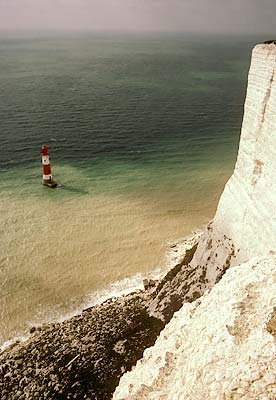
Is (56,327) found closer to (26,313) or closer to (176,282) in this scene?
(26,313)

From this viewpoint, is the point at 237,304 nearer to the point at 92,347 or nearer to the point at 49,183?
the point at 92,347

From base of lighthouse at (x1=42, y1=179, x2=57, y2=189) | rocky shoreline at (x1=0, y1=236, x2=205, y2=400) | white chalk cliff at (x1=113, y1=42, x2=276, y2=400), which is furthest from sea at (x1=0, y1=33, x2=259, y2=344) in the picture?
white chalk cliff at (x1=113, y1=42, x2=276, y2=400)

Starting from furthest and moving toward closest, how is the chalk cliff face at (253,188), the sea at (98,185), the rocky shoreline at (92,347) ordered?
the sea at (98,185), the rocky shoreline at (92,347), the chalk cliff face at (253,188)

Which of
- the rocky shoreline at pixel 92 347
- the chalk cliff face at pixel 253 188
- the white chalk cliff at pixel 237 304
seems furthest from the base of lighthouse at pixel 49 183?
the chalk cliff face at pixel 253 188

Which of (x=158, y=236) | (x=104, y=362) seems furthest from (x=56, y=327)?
(x=158, y=236)

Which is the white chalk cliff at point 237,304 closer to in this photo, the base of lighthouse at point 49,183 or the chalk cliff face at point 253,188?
the chalk cliff face at point 253,188

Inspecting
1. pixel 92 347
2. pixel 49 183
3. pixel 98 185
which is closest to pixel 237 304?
pixel 92 347
